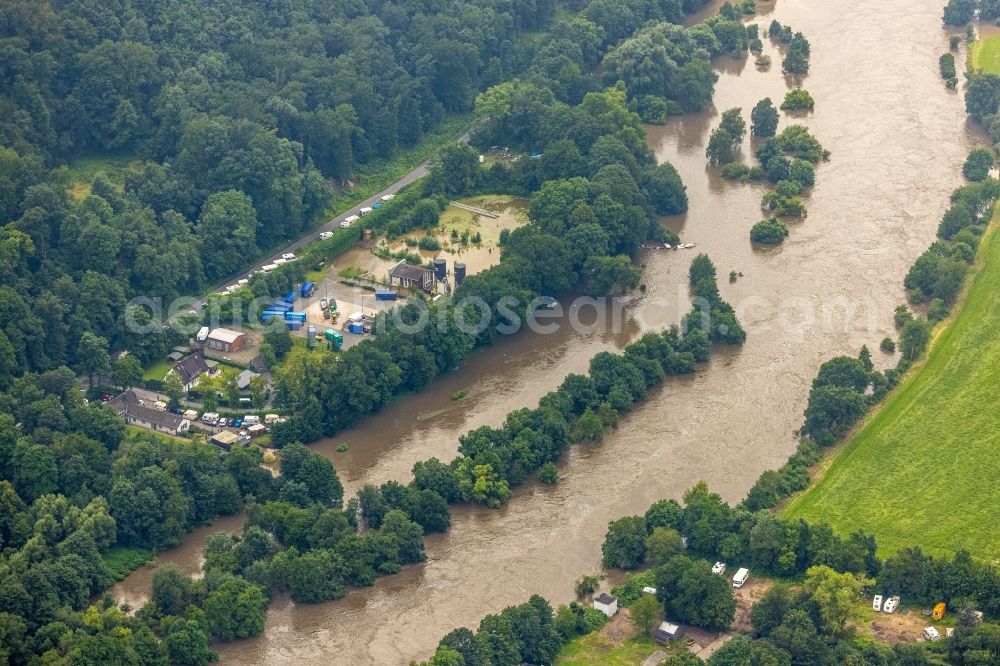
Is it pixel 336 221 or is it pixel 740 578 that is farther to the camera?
pixel 336 221

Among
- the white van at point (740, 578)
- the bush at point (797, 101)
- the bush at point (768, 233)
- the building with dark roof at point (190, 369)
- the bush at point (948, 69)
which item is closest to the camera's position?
the white van at point (740, 578)

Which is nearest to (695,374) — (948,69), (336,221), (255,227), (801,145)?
(336,221)

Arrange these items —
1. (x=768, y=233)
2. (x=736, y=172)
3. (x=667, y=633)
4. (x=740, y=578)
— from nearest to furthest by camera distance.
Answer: (x=667, y=633) < (x=740, y=578) < (x=768, y=233) < (x=736, y=172)

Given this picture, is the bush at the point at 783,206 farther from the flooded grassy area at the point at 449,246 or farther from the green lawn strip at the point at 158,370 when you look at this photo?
the green lawn strip at the point at 158,370

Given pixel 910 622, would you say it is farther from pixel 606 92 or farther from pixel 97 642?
pixel 606 92

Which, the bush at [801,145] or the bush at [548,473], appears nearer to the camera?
the bush at [548,473]

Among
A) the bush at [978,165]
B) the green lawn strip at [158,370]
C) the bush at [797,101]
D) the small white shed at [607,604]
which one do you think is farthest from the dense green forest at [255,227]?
the bush at [978,165]

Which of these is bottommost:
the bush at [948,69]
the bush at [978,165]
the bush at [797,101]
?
the bush at [978,165]

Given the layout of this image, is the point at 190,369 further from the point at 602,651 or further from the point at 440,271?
the point at 602,651
